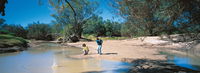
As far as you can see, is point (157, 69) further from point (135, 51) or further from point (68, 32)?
point (68, 32)

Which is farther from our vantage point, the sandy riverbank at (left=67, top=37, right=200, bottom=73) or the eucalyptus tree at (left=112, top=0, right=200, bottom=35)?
the sandy riverbank at (left=67, top=37, right=200, bottom=73)

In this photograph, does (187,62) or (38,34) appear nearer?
(187,62)

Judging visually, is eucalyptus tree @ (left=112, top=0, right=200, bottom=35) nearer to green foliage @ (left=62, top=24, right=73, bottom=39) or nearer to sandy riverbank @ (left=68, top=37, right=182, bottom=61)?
sandy riverbank @ (left=68, top=37, right=182, bottom=61)

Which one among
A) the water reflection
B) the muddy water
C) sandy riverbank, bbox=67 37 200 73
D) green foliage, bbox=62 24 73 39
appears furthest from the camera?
green foliage, bbox=62 24 73 39

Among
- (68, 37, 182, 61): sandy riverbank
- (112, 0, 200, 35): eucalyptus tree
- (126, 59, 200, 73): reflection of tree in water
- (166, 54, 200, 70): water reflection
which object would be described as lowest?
(166, 54, 200, 70): water reflection

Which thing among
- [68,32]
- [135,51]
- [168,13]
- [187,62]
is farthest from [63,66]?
[68,32]

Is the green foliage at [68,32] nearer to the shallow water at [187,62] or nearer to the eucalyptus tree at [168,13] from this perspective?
the shallow water at [187,62]

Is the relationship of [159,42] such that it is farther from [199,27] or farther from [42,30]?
[42,30]

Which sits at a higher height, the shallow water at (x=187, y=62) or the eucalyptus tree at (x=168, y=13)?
the eucalyptus tree at (x=168, y=13)

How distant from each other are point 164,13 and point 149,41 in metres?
20.9

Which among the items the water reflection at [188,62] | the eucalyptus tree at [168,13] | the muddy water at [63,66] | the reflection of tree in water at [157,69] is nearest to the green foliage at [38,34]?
the muddy water at [63,66]

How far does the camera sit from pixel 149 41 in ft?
95.5

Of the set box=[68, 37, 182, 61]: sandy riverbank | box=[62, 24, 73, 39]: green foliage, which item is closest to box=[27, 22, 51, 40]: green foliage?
box=[62, 24, 73, 39]: green foliage

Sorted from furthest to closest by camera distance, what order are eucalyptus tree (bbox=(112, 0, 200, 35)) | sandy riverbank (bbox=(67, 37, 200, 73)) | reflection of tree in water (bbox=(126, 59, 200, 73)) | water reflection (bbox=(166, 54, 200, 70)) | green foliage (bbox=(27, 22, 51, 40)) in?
1. green foliage (bbox=(27, 22, 51, 40))
2. water reflection (bbox=(166, 54, 200, 70))
3. sandy riverbank (bbox=(67, 37, 200, 73))
4. reflection of tree in water (bbox=(126, 59, 200, 73))
5. eucalyptus tree (bbox=(112, 0, 200, 35))
